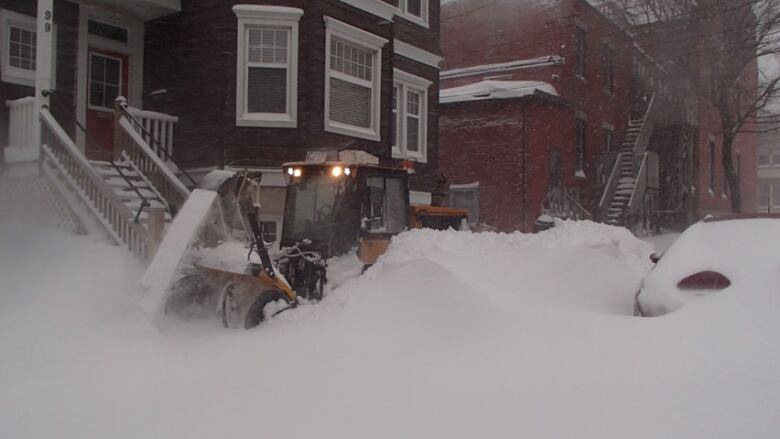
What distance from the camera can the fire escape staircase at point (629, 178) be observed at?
74.9 feet

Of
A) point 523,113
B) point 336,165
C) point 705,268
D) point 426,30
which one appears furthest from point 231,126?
point 523,113

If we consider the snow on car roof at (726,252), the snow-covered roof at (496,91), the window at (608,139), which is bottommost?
the snow on car roof at (726,252)

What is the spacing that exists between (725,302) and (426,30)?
1327cm

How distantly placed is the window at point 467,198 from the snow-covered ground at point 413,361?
14640mm

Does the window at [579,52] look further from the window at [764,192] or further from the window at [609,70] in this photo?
the window at [764,192]

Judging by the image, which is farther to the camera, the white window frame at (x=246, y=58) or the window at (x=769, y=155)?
the window at (x=769, y=155)

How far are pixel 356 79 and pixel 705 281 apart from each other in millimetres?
9725

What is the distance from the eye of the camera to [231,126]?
1308cm

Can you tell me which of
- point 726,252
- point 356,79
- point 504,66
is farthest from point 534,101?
point 726,252

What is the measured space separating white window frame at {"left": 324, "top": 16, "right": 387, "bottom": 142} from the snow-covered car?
829 centimetres

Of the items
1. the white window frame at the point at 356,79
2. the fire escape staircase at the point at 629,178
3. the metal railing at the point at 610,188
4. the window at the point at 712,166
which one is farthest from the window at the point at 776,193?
the white window frame at the point at 356,79

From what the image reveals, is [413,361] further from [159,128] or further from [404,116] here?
[404,116]

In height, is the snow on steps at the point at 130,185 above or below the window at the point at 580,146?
below

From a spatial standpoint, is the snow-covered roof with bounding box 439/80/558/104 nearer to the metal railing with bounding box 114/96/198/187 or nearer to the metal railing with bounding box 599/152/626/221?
the metal railing with bounding box 599/152/626/221
